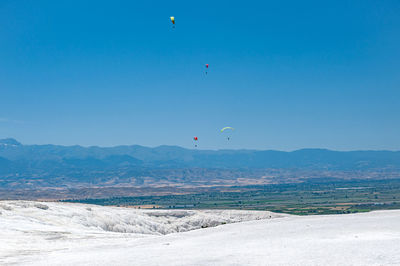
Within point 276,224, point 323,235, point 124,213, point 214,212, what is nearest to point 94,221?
point 124,213

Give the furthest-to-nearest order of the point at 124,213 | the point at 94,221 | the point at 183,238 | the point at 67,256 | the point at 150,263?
the point at 124,213 < the point at 94,221 < the point at 183,238 < the point at 67,256 < the point at 150,263

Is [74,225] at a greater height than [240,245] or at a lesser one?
lesser

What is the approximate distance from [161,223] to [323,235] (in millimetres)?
56217

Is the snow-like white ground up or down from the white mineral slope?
up

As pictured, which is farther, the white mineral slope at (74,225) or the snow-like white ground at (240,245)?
the white mineral slope at (74,225)

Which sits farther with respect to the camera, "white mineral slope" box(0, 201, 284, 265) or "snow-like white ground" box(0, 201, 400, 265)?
"white mineral slope" box(0, 201, 284, 265)

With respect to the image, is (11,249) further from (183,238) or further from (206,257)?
(206,257)

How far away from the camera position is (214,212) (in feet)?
299

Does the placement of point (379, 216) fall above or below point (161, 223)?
above

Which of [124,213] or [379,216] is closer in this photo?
[379,216]

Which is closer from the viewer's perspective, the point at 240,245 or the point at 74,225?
the point at 240,245

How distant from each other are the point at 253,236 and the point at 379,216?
11835mm

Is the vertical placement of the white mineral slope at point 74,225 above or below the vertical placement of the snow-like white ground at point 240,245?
below

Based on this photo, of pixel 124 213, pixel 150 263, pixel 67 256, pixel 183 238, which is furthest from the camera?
pixel 124 213
